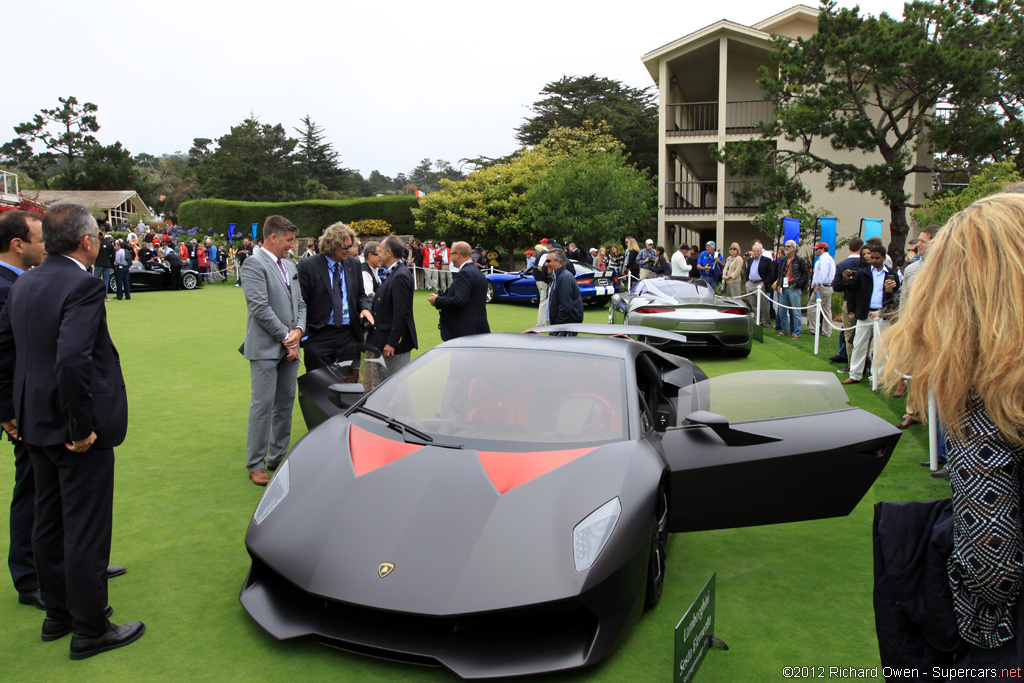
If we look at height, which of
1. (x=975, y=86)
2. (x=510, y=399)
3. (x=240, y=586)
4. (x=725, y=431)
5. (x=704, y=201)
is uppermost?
(x=975, y=86)

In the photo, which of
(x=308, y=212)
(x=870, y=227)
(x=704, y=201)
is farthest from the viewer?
(x=308, y=212)

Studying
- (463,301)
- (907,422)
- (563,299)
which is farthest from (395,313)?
(907,422)

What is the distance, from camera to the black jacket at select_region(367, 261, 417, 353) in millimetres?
6547

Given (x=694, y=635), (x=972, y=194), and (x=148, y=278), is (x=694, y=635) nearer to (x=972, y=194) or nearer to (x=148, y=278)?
(x=972, y=194)

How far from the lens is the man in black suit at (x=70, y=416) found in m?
2.89

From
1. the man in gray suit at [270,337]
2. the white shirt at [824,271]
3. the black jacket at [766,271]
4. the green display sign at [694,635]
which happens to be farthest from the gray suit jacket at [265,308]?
the black jacket at [766,271]

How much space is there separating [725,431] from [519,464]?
43.1 inches

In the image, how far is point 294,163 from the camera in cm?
6831

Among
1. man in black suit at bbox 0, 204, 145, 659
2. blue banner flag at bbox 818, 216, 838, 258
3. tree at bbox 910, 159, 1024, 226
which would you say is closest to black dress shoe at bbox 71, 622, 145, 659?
man in black suit at bbox 0, 204, 145, 659

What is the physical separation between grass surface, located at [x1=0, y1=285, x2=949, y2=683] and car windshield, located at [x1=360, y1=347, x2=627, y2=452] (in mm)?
989

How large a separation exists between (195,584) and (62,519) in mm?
835

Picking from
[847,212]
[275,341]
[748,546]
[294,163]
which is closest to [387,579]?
[748,546]

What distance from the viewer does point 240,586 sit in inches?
144

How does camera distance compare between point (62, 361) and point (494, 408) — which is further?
point (494, 408)
